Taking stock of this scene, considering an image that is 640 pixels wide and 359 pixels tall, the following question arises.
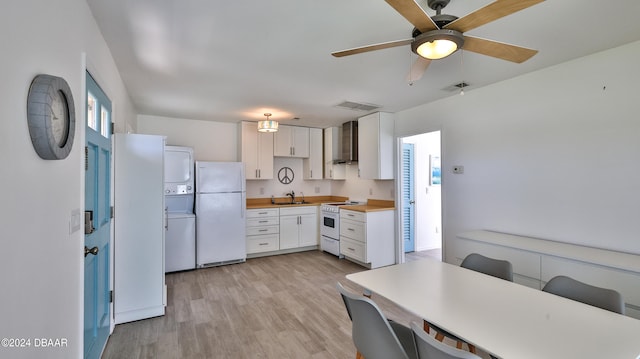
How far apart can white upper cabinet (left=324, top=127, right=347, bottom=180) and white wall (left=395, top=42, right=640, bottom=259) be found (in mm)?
2384

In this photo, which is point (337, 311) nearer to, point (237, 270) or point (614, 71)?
point (237, 270)

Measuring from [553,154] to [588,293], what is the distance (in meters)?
1.62

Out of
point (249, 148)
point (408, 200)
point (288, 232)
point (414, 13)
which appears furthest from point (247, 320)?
point (408, 200)

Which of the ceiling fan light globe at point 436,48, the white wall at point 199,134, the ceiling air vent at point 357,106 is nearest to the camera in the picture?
the ceiling fan light globe at point 436,48

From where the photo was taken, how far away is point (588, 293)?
1.65 meters

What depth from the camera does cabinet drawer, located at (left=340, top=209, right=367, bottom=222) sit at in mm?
4439

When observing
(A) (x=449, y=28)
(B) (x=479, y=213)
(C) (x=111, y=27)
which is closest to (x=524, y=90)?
(B) (x=479, y=213)

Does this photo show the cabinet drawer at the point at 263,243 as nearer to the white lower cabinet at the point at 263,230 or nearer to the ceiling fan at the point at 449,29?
the white lower cabinet at the point at 263,230

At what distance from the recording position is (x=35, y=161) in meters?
1.11

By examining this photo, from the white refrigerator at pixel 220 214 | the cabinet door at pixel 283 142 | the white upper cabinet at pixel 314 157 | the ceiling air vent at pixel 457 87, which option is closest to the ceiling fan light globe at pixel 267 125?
the white refrigerator at pixel 220 214

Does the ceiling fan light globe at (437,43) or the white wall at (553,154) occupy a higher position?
the ceiling fan light globe at (437,43)

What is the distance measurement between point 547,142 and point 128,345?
4163 millimetres

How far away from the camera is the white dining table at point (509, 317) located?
1.11 meters

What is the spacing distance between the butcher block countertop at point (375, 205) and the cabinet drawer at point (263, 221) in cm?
120
